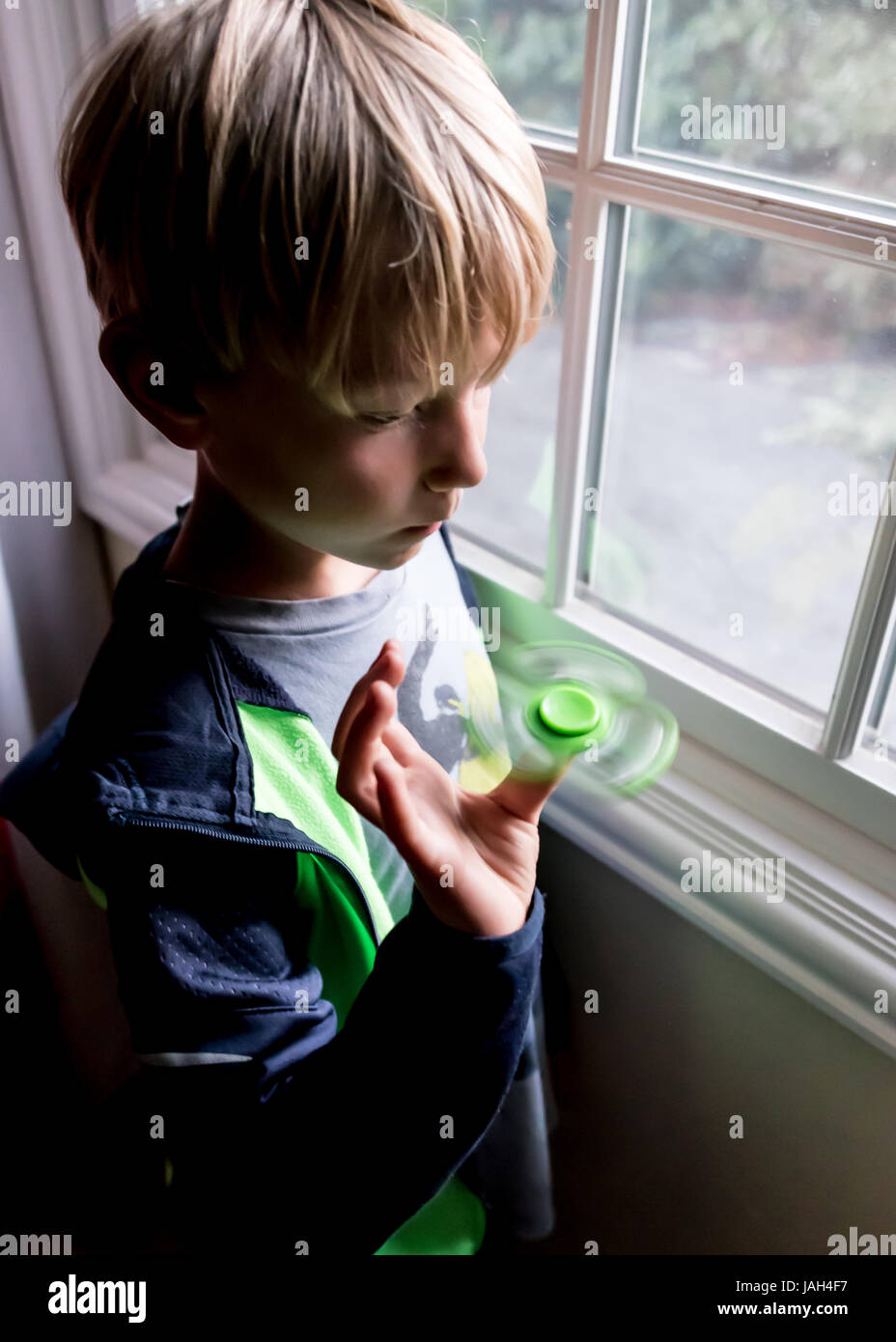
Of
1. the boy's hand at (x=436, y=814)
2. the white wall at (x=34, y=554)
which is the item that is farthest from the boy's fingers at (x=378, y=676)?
the white wall at (x=34, y=554)

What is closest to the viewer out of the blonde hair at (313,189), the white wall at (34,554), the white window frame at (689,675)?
the blonde hair at (313,189)

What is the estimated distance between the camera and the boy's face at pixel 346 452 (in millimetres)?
628

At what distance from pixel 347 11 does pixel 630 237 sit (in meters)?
0.33

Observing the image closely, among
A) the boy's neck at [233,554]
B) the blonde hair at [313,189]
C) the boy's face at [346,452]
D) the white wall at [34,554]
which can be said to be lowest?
the white wall at [34,554]

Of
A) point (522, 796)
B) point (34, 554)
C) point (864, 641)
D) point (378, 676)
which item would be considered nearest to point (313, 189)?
point (378, 676)

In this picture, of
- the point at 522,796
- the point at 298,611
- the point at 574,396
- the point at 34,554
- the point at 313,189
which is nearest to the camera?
the point at 313,189

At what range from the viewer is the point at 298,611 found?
0.78 metres

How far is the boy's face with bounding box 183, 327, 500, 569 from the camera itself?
0.63 meters

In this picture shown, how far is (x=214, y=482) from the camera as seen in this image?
771mm

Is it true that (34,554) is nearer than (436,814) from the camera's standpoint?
No

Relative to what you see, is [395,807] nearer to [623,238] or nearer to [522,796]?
[522,796]

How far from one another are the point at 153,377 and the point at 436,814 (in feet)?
1.01

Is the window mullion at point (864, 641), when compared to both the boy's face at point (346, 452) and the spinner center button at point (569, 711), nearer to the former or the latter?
the spinner center button at point (569, 711)

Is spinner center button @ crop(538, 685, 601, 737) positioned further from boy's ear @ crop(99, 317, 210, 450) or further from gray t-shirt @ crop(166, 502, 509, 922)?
boy's ear @ crop(99, 317, 210, 450)
